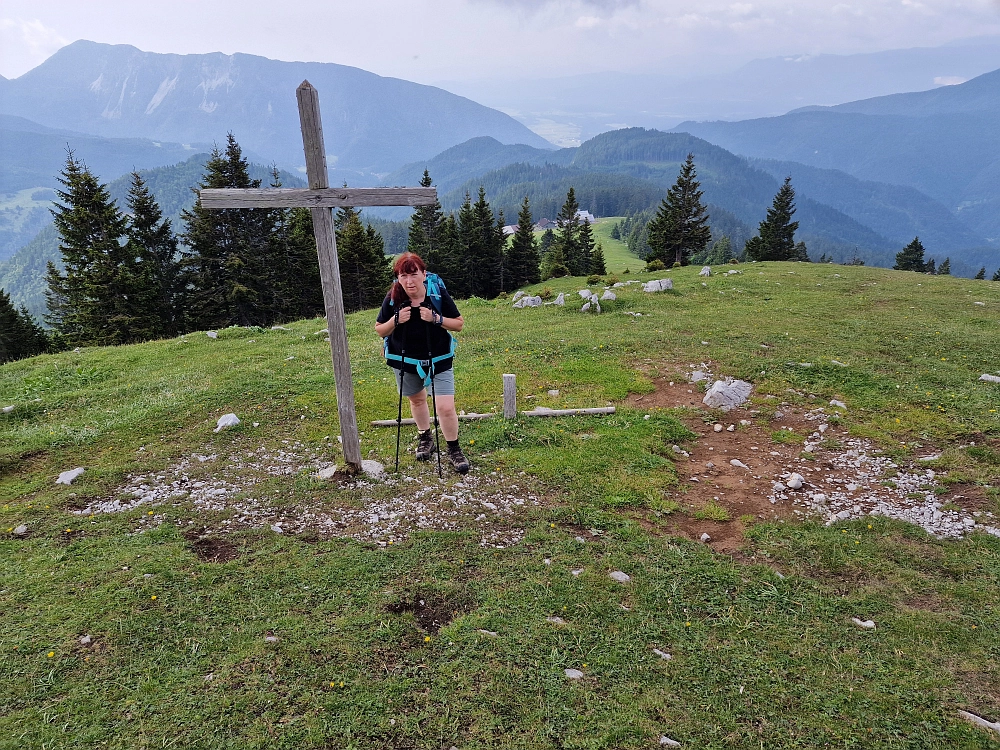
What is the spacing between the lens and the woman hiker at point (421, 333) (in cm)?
684

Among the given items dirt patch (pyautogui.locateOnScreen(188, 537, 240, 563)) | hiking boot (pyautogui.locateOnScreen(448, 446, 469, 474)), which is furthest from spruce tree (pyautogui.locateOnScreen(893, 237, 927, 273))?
dirt patch (pyautogui.locateOnScreen(188, 537, 240, 563))

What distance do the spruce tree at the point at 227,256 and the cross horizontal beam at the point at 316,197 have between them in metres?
31.9

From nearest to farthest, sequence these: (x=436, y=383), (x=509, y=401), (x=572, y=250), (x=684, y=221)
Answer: (x=436, y=383)
(x=509, y=401)
(x=684, y=221)
(x=572, y=250)

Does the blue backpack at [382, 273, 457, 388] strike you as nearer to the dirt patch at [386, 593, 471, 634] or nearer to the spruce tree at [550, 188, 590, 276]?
the dirt patch at [386, 593, 471, 634]

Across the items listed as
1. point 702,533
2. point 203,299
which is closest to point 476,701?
point 702,533

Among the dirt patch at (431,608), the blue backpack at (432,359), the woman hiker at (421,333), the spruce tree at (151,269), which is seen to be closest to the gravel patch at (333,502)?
the woman hiker at (421,333)

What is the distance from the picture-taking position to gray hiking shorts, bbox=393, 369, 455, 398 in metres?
7.50

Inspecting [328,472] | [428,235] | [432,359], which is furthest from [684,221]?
[328,472]

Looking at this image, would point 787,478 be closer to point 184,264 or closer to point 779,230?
point 184,264

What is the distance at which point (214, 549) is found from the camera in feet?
20.2

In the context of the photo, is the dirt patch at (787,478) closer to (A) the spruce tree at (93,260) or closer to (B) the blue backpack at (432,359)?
(B) the blue backpack at (432,359)

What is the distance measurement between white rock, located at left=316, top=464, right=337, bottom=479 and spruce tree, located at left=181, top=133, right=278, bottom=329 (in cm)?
3157

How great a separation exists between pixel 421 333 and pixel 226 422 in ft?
16.9

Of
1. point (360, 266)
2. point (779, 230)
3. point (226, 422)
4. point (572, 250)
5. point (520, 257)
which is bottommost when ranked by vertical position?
point (226, 422)
